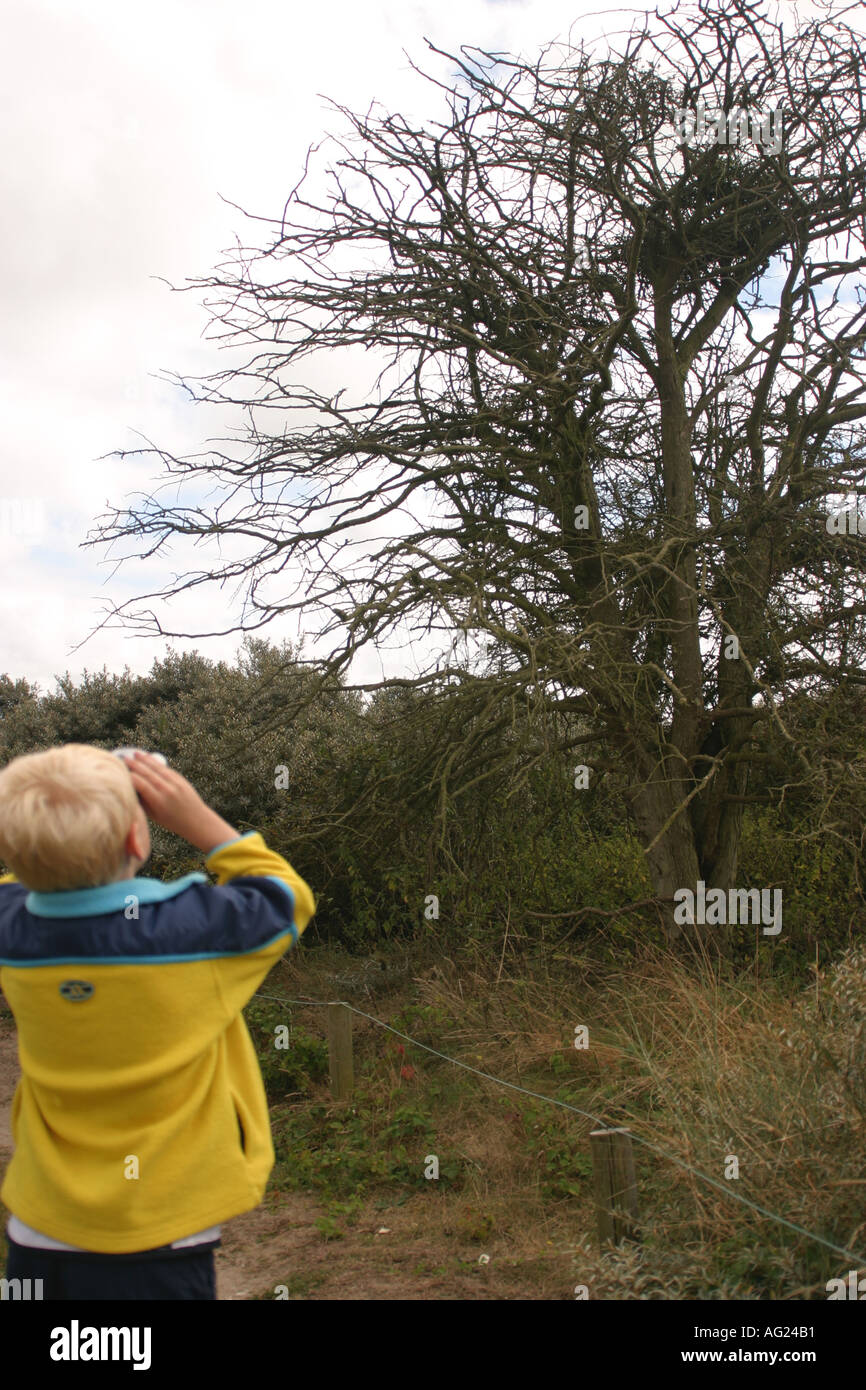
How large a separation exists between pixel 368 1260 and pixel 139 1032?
11.3ft

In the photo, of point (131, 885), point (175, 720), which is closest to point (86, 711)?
point (175, 720)

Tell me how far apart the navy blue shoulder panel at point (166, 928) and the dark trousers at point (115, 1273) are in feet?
1.74

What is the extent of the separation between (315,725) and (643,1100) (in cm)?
729

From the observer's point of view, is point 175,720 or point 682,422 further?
point 175,720

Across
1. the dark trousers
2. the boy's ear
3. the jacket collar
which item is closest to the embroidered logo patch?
the jacket collar

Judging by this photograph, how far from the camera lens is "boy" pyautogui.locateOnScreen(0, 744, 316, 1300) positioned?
1785 millimetres

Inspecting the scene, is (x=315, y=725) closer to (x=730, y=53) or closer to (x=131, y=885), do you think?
(x=730, y=53)

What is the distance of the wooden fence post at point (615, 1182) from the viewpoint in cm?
395

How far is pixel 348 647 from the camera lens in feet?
22.5

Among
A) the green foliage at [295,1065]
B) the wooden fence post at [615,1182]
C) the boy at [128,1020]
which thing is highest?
the boy at [128,1020]

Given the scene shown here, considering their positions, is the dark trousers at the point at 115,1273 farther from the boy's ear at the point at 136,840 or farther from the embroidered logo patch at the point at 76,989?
the boy's ear at the point at 136,840

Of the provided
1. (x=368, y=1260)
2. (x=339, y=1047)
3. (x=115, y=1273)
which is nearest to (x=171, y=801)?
(x=115, y=1273)

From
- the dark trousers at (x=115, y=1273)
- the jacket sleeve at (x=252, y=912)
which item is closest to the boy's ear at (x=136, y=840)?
the jacket sleeve at (x=252, y=912)

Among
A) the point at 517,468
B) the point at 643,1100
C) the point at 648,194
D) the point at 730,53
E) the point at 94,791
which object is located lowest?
the point at 643,1100
